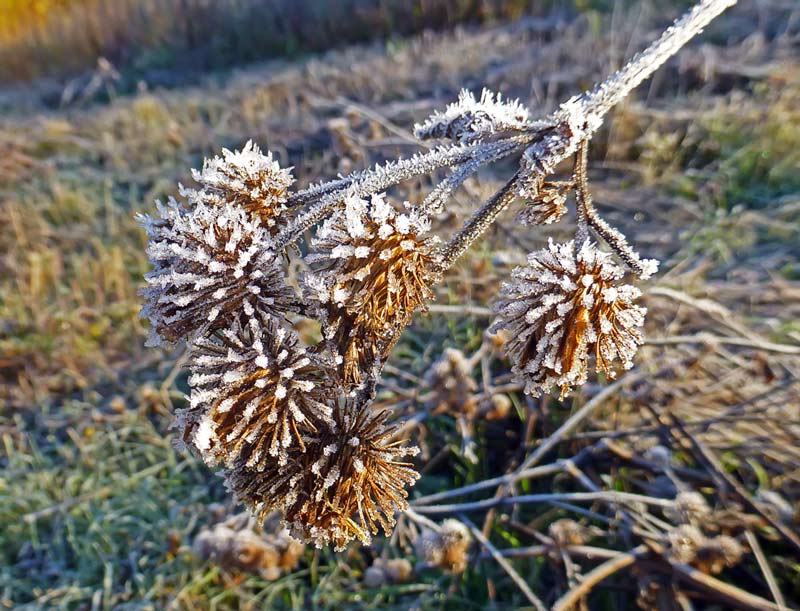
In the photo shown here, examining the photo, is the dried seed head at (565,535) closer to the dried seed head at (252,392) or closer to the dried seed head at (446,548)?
the dried seed head at (446,548)

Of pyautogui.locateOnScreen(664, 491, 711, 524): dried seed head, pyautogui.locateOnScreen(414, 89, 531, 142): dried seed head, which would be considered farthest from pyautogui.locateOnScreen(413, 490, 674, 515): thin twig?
pyautogui.locateOnScreen(414, 89, 531, 142): dried seed head

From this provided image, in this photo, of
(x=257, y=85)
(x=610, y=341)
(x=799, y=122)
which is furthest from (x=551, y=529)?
(x=257, y=85)

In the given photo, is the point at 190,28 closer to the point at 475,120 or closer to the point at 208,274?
the point at 475,120

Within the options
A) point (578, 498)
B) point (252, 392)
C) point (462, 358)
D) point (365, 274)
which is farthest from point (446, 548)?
point (365, 274)

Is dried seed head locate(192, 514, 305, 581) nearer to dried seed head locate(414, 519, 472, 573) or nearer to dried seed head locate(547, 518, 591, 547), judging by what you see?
dried seed head locate(414, 519, 472, 573)

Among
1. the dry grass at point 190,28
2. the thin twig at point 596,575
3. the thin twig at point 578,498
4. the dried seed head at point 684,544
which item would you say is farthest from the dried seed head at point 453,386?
the dry grass at point 190,28
